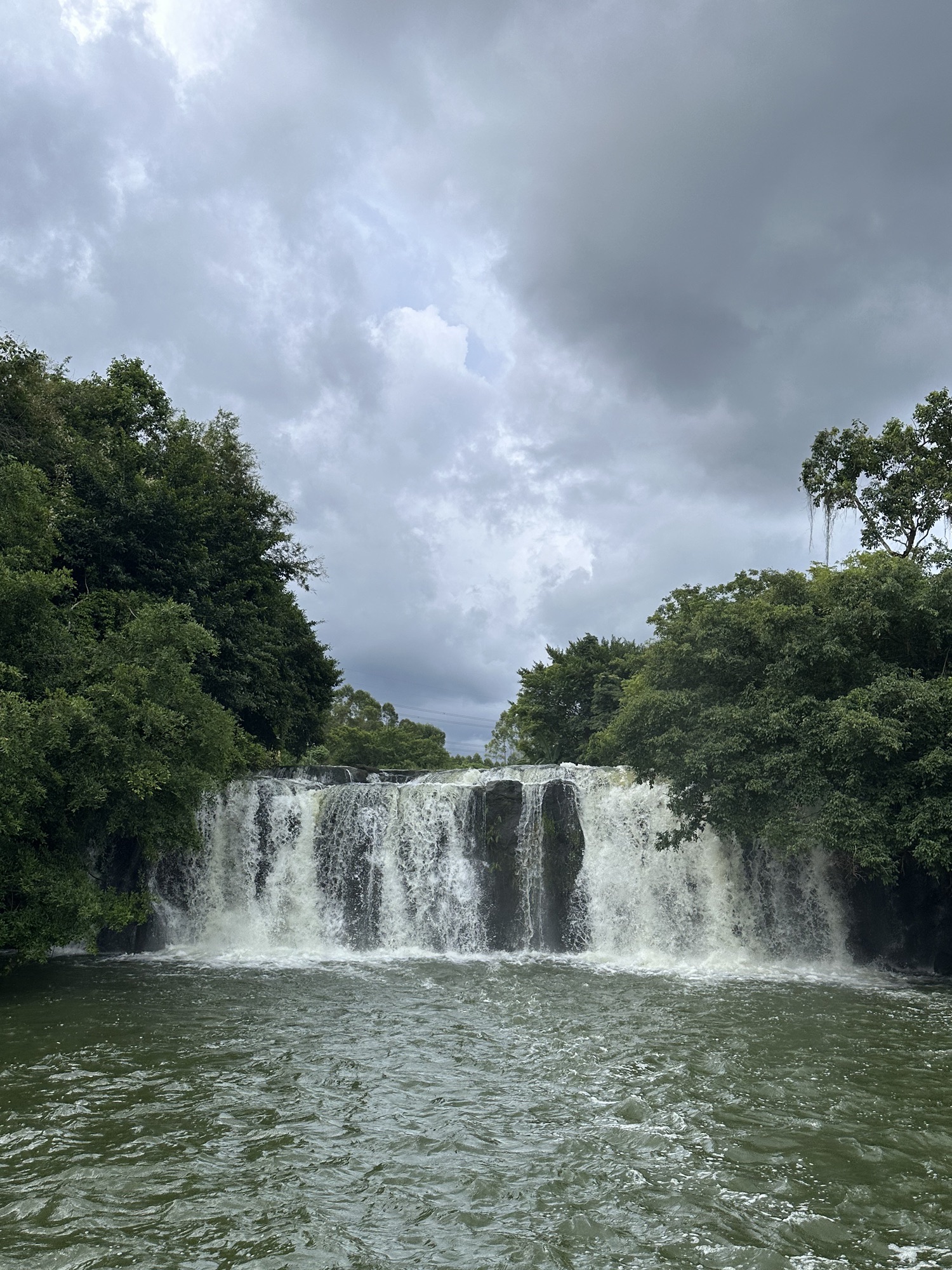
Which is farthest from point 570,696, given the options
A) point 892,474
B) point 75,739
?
point 75,739

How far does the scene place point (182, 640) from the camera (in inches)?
638

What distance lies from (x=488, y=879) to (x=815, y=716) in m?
8.03

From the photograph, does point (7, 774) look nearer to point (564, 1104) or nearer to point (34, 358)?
point (564, 1104)

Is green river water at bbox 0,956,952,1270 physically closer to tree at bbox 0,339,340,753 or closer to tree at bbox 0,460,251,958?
tree at bbox 0,460,251,958

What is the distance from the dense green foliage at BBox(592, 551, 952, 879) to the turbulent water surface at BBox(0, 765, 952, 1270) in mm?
2514

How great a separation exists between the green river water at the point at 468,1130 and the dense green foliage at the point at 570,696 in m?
27.5

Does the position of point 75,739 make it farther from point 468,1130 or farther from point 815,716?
point 815,716

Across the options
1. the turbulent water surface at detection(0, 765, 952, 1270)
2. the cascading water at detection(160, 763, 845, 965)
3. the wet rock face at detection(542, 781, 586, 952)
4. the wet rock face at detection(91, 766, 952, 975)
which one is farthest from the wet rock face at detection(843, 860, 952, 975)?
the wet rock face at detection(542, 781, 586, 952)

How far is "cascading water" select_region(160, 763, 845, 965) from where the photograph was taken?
17797 millimetres

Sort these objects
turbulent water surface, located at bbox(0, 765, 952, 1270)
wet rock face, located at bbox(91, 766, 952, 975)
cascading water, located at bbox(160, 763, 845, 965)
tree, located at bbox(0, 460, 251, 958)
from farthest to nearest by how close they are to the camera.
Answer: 1. cascading water, located at bbox(160, 763, 845, 965)
2. wet rock face, located at bbox(91, 766, 952, 975)
3. tree, located at bbox(0, 460, 251, 958)
4. turbulent water surface, located at bbox(0, 765, 952, 1270)

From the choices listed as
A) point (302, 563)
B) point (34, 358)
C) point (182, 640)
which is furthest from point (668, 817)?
point (34, 358)

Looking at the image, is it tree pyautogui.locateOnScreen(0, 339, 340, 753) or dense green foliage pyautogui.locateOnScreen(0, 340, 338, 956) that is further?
tree pyautogui.locateOnScreen(0, 339, 340, 753)

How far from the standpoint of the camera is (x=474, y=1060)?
32.1 feet

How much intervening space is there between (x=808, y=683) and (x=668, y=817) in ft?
14.6
